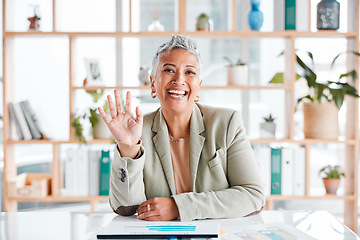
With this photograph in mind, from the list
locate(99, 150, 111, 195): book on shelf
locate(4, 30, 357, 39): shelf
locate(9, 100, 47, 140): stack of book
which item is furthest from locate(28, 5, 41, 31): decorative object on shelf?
locate(99, 150, 111, 195): book on shelf

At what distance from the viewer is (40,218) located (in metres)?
1.42

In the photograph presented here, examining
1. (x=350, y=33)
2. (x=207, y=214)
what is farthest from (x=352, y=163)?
(x=207, y=214)

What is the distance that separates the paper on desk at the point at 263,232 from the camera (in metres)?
1.16

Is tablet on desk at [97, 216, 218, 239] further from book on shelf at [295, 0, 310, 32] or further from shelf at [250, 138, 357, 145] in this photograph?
book on shelf at [295, 0, 310, 32]

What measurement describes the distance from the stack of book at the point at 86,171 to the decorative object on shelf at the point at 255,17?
1.42m

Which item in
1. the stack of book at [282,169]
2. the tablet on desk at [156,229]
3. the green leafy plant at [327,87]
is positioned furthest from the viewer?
the stack of book at [282,169]

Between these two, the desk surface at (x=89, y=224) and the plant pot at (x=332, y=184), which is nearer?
the desk surface at (x=89, y=224)

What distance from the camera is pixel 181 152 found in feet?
5.57

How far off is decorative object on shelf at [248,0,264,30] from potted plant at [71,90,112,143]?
4.03 feet

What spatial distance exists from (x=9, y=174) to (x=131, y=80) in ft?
4.44

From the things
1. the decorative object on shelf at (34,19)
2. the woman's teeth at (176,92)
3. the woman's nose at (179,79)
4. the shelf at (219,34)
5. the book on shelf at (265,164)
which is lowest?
the book on shelf at (265,164)

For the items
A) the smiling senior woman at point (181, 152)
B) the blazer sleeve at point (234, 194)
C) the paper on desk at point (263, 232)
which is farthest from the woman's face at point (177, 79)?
the paper on desk at point (263, 232)

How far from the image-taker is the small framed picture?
125 inches

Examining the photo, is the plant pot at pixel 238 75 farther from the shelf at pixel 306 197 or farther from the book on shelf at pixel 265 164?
the shelf at pixel 306 197
